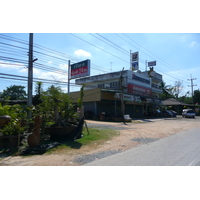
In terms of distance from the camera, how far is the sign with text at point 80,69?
24.3 metres

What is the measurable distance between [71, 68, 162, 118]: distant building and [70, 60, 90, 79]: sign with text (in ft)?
15.3

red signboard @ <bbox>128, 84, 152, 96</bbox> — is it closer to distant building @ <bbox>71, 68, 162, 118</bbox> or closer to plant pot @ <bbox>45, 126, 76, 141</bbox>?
distant building @ <bbox>71, 68, 162, 118</bbox>

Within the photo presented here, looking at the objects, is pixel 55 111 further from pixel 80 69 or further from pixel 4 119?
pixel 80 69

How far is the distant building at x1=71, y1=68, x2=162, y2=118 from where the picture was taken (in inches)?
1166

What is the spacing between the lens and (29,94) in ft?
45.0

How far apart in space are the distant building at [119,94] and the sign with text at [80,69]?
4.66m

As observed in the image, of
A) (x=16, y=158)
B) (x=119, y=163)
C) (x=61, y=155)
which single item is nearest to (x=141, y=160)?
(x=119, y=163)

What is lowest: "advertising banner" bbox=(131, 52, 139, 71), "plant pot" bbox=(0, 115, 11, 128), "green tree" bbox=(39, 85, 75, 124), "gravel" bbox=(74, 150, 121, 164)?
"gravel" bbox=(74, 150, 121, 164)

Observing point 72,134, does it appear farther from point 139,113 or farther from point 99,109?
point 139,113

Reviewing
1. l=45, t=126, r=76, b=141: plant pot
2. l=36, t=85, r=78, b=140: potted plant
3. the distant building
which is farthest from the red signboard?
l=45, t=126, r=76, b=141: plant pot

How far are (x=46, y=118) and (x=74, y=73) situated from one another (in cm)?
1618

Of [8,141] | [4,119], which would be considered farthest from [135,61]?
[8,141]

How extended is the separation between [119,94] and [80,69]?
284 inches

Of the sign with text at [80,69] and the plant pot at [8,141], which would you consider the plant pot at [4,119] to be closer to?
the plant pot at [8,141]
